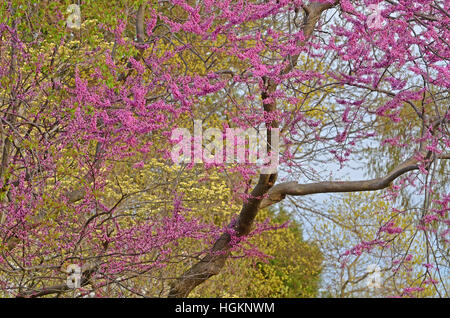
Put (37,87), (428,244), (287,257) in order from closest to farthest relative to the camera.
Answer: (428,244)
(37,87)
(287,257)

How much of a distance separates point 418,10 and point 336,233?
8.07 meters

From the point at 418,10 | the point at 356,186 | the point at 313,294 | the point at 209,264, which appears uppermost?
the point at 418,10

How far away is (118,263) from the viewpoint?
582 centimetres

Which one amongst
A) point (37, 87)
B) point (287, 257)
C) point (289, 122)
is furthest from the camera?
point (287, 257)

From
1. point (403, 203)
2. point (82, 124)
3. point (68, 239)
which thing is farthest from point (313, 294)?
point (82, 124)

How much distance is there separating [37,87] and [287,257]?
30.8 ft

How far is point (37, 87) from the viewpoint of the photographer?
5.28m

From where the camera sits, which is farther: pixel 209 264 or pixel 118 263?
pixel 209 264

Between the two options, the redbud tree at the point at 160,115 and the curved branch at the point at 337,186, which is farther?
the curved branch at the point at 337,186

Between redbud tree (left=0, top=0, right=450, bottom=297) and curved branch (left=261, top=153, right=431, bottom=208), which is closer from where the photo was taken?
redbud tree (left=0, top=0, right=450, bottom=297)

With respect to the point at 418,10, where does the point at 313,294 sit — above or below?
below

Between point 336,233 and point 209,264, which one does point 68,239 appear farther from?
point 336,233

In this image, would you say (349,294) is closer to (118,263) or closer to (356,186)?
(356,186)

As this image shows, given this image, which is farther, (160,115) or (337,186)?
(337,186)
